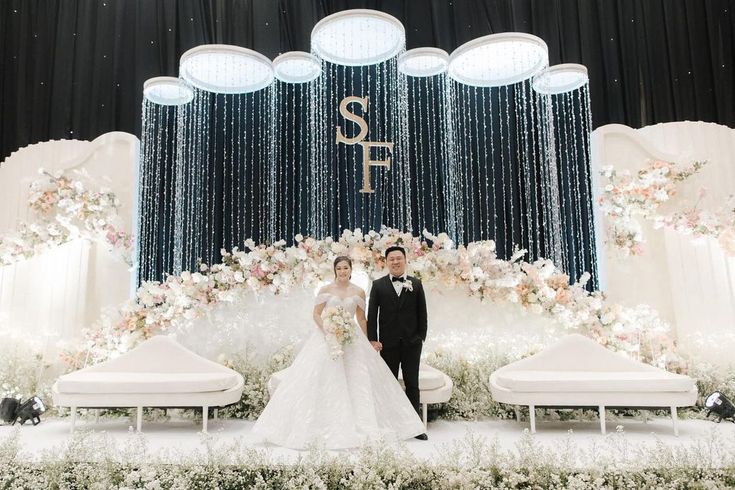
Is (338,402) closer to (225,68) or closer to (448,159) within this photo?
(225,68)

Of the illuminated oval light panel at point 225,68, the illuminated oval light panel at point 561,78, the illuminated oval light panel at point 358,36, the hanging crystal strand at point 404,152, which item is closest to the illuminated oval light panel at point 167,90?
the illuminated oval light panel at point 225,68

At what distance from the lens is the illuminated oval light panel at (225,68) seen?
579cm

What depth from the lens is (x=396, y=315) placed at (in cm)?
495

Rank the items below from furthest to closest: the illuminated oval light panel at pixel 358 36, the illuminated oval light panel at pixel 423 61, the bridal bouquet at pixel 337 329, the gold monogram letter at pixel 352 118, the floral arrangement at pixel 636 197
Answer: the gold monogram letter at pixel 352 118, the floral arrangement at pixel 636 197, the illuminated oval light panel at pixel 423 61, the illuminated oval light panel at pixel 358 36, the bridal bouquet at pixel 337 329

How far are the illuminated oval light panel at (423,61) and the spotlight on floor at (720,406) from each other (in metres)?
4.46

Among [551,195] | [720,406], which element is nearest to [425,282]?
[551,195]

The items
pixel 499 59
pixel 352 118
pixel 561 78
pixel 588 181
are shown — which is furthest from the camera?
pixel 588 181

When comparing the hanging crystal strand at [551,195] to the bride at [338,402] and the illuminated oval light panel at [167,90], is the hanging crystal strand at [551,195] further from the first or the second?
the illuminated oval light panel at [167,90]

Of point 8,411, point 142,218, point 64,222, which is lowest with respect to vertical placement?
point 8,411

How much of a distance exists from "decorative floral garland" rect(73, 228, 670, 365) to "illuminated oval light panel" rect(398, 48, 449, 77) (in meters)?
1.89

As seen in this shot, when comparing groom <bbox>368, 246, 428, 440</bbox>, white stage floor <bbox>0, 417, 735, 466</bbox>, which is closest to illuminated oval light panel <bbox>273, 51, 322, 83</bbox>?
groom <bbox>368, 246, 428, 440</bbox>

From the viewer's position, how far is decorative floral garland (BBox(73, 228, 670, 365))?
247 inches

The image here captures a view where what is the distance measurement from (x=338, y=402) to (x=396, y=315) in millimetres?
886

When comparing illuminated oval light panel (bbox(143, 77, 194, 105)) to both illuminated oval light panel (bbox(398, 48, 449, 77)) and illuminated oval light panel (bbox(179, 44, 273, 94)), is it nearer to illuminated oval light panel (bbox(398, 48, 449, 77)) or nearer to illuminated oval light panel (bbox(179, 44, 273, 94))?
illuminated oval light panel (bbox(179, 44, 273, 94))
